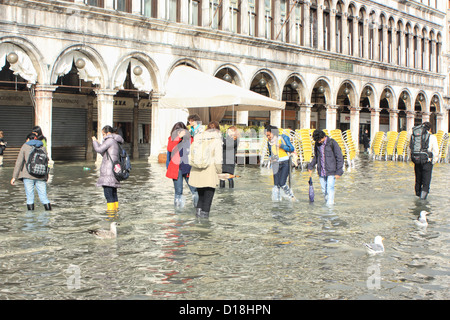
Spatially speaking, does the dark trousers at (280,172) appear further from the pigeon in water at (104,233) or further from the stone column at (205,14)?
the stone column at (205,14)

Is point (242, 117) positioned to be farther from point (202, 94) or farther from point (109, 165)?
point (109, 165)

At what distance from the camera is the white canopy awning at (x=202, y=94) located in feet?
47.5

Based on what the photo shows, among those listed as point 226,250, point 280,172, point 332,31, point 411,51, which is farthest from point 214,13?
point 226,250

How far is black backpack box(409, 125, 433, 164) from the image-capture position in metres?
13.0

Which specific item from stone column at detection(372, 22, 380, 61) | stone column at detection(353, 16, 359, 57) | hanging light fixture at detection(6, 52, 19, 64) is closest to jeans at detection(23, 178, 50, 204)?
hanging light fixture at detection(6, 52, 19, 64)

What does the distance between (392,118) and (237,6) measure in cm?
1727

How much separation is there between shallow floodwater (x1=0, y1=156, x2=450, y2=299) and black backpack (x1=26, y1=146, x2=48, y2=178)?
0.68 metres

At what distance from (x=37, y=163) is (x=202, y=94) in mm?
5371

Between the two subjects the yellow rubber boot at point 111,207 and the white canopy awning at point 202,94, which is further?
the white canopy awning at point 202,94

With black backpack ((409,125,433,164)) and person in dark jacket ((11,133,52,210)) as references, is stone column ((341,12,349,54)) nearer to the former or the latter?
black backpack ((409,125,433,164))

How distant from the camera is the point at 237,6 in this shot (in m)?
31.3

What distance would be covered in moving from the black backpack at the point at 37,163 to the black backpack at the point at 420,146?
7.44 m

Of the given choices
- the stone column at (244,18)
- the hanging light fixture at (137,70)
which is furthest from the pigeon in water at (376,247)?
the stone column at (244,18)
